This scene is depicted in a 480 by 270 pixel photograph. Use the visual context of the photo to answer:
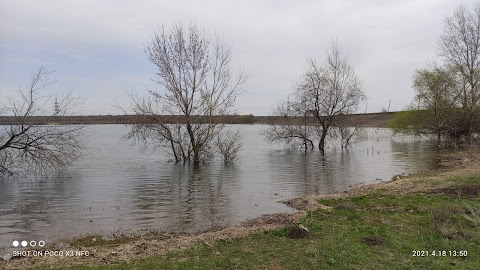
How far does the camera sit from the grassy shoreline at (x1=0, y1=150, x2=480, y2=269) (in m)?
6.78

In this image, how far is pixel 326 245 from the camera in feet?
25.2

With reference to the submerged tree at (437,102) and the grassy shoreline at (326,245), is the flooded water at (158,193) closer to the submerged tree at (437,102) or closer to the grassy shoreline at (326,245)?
the grassy shoreline at (326,245)

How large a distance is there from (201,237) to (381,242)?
12.6 feet

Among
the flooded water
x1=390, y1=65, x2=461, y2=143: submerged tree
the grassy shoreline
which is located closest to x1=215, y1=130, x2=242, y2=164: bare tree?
the flooded water

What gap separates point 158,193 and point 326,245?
1082cm

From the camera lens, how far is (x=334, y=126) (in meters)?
43.2

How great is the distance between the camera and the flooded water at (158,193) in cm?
1156

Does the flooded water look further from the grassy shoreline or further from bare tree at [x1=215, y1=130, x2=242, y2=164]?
the grassy shoreline

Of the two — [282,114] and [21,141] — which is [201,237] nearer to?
[21,141]

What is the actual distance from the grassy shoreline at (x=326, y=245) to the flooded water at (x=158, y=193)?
2.29 m

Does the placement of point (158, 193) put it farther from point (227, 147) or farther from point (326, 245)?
point (227, 147)

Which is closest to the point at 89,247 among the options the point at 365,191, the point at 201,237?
the point at 201,237

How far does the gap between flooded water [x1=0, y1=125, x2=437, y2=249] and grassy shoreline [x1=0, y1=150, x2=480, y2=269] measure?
7.52ft

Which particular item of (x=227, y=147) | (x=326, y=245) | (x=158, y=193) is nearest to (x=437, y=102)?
(x=227, y=147)
